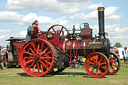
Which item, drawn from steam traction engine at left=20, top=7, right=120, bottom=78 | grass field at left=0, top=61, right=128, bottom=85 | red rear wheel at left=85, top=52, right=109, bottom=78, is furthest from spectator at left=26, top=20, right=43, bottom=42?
red rear wheel at left=85, top=52, right=109, bottom=78

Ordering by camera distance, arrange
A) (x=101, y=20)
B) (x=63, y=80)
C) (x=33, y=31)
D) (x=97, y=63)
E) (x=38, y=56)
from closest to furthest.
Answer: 1. (x=63, y=80)
2. (x=97, y=63)
3. (x=38, y=56)
4. (x=101, y=20)
5. (x=33, y=31)

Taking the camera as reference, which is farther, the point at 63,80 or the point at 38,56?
the point at 38,56

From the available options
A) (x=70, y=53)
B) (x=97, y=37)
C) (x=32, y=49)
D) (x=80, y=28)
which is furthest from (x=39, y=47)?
(x=97, y=37)

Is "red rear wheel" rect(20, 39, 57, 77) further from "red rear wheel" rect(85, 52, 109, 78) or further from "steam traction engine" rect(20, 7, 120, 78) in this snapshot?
"red rear wheel" rect(85, 52, 109, 78)

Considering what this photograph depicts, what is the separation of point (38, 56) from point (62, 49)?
1083 millimetres

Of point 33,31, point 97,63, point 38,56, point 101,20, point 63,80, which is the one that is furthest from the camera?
point 33,31

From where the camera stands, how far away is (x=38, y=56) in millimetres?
8695

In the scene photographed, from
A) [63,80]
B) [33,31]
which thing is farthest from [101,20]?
[63,80]

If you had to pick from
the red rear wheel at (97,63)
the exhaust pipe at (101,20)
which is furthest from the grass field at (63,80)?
the exhaust pipe at (101,20)

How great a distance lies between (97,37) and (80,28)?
A: 0.82 meters

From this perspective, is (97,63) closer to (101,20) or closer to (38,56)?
(101,20)

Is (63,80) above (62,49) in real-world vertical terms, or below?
below

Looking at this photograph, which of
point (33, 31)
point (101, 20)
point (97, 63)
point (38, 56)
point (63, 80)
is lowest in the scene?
point (63, 80)

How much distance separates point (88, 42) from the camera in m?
8.83
